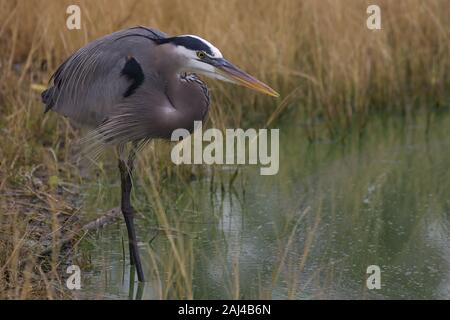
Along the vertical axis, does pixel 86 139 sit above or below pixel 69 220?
above

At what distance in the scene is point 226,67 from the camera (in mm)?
4062

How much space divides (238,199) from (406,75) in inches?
93.1

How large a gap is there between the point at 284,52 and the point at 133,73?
2.62 metres

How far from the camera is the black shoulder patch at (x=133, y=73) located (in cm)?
417

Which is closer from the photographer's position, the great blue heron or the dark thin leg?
the great blue heron

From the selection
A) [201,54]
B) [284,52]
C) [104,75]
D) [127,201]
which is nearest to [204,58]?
[201,54]

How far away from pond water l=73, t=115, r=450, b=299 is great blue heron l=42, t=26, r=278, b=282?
10.6 inches

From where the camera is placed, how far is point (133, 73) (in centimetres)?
418

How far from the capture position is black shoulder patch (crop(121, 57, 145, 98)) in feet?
13.7

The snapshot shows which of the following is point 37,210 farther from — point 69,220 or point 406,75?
point 406,75

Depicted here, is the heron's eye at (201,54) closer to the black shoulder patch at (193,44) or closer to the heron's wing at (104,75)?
the black shoulder patch at (193,44)

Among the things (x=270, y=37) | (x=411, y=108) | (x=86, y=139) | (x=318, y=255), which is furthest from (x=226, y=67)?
(x=411, y=108)

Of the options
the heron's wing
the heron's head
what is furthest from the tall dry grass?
the heron's head

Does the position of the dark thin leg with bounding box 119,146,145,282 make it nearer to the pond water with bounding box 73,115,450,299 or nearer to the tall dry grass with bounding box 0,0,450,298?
the pond water with bounding box 73,115,450,299
